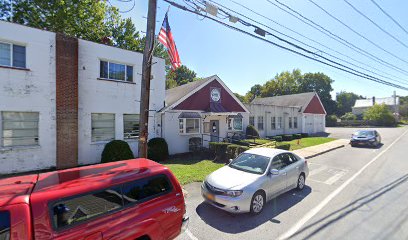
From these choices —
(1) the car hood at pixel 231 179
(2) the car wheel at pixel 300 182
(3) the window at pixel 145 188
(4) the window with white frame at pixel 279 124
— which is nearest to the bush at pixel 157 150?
(1) the car hood at pixel 231 179

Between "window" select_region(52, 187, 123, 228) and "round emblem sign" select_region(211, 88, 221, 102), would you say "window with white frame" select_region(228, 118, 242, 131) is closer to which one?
"round emblem sign" select_region(211, 88, 221, 102)

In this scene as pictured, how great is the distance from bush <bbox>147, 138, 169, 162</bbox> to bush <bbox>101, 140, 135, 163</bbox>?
1.52m

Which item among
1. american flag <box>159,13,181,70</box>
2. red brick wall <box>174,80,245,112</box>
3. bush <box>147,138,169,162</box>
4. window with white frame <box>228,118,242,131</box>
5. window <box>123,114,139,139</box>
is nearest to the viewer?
american flag <box>159,13,181,70</box>

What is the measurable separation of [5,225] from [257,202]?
507 centimetres

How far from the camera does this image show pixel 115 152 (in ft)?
35.9

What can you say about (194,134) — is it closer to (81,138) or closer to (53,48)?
(81,138)

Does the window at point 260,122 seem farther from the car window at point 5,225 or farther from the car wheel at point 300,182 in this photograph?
the car window at point 5,225

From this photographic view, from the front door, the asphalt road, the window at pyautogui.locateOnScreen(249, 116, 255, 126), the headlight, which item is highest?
the window at pyautogui.locateOnScreen(249, 116, 255, 126)

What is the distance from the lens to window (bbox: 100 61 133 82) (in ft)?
40.3

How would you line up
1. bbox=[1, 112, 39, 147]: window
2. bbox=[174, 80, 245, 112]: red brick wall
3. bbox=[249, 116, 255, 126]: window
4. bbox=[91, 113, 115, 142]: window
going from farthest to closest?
bbox=[249, 116, 255, 126]: window < bbox=[174, 80, 245, 112]: red brick wall < bbox=[91, 113, 115, 142]: window < bbox=[1, 112, 39, 147]: window

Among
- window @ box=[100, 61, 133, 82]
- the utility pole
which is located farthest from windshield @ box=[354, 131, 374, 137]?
the utility pole

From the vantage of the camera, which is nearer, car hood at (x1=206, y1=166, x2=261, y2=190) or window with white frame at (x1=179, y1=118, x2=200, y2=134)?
car hood at (x1=206, y1=166, x2=261, y2=190)

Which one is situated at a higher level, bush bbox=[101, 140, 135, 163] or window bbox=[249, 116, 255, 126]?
window bbox=[249, 116, 255, 126]

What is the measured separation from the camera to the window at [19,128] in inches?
372
